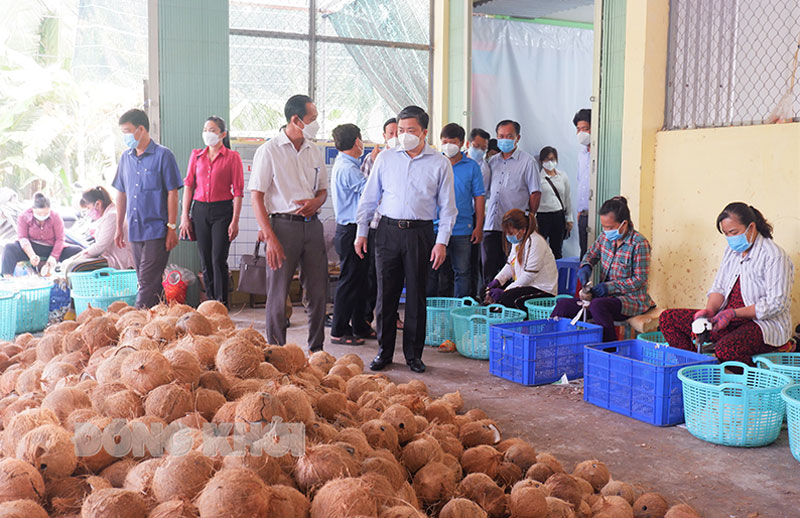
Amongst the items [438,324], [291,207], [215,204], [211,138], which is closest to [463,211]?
[438,324]

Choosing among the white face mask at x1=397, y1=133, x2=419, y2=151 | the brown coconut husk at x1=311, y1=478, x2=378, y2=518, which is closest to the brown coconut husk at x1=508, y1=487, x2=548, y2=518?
the brown coconut husk at x1=311, y1=478, x2=378, y2=518

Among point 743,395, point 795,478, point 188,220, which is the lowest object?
point 795,478

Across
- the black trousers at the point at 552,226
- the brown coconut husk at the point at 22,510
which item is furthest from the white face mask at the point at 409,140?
the brown coconut husk at the point at 22,510

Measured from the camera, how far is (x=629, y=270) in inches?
210

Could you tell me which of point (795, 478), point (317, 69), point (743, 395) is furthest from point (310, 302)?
point (317, 69)

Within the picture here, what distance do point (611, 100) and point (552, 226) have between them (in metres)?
1.67

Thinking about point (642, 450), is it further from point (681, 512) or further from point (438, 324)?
point (438, 324)

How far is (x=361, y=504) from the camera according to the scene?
6.36 feet

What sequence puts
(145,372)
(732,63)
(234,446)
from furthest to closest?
(732,63) < (145,372) < (234,446)

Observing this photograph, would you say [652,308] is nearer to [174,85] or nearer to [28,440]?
[28,440]

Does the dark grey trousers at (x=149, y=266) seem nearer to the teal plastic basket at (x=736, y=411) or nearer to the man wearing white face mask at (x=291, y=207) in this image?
the man wearing white face mask at (x=291, y=207)

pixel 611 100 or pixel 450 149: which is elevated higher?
pixel 611 100

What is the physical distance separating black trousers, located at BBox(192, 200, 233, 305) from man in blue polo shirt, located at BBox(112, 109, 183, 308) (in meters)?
0.90

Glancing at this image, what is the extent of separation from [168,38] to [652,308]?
17.9 feet
